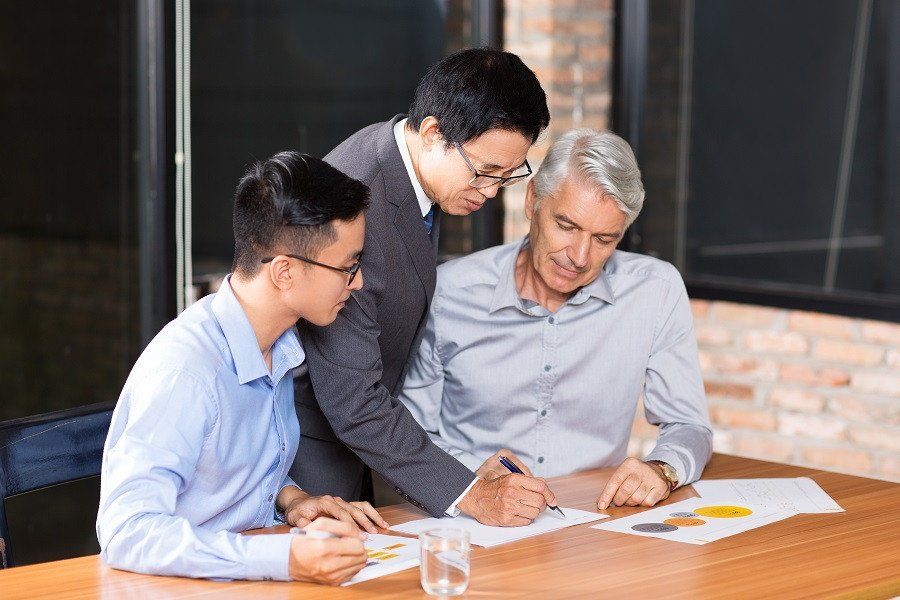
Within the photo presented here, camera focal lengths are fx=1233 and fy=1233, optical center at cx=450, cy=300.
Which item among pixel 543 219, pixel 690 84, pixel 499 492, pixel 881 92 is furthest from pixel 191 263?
pixel 881 92

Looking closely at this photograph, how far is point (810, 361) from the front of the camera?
13.2 ft

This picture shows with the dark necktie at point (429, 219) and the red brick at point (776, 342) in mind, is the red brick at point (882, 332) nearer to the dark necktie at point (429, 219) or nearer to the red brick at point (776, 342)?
the red brick at point (776, 342)

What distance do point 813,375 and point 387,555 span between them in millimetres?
2503

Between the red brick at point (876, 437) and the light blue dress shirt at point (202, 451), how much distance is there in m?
2.39

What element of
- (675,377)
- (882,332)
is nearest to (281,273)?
(675,377)

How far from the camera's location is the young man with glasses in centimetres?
172

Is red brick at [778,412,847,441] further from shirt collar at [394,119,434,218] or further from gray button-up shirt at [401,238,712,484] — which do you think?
shirt collar at [394,119,434,218]

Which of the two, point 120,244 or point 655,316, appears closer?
point 655,316

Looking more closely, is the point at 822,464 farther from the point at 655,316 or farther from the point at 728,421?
the point at 655,316

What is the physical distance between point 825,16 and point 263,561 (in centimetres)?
307

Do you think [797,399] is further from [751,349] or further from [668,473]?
[668,473]

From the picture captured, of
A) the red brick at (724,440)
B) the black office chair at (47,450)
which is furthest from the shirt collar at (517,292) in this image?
the red brick at (724,440)

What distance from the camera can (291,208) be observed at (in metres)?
1.94

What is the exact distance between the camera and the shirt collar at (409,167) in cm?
226
